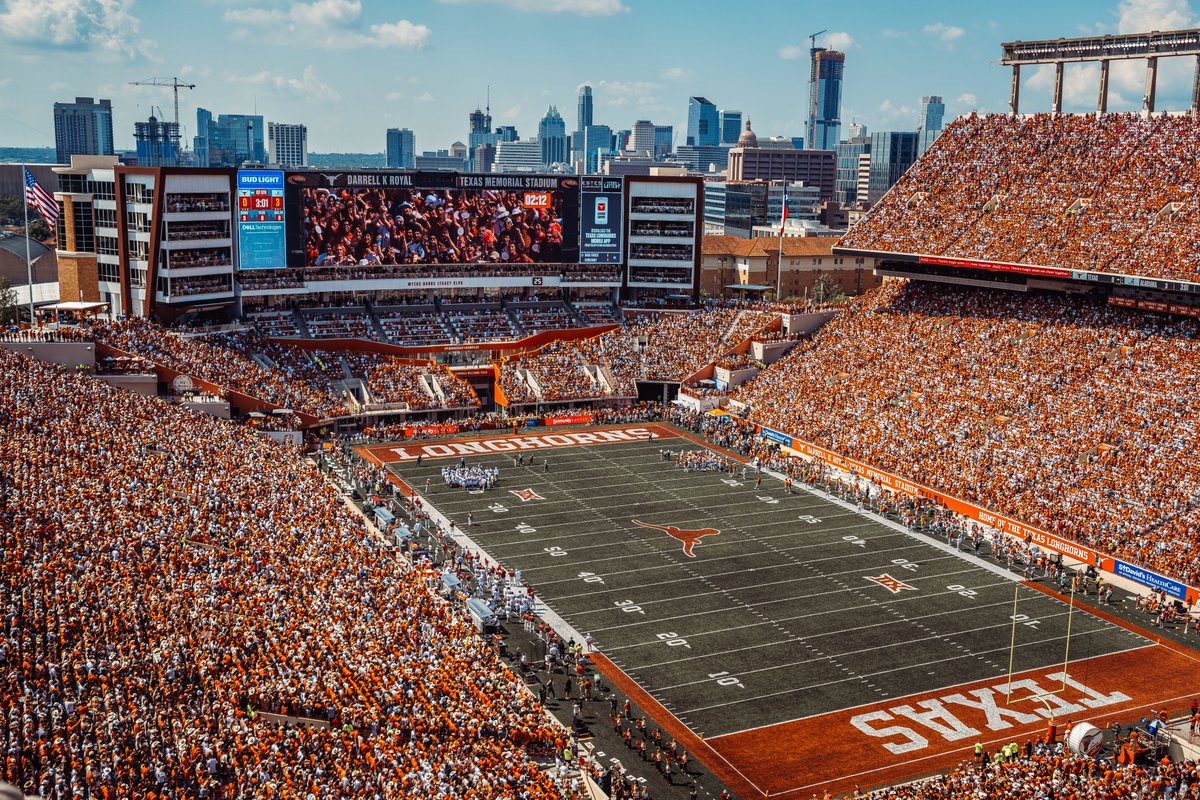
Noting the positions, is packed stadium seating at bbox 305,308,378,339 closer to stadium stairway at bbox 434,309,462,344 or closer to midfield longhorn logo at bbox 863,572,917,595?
stadium stairway at bbox 434,309,462,344

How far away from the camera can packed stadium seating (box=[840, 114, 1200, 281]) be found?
167 feet

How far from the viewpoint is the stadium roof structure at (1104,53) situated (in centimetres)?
5475

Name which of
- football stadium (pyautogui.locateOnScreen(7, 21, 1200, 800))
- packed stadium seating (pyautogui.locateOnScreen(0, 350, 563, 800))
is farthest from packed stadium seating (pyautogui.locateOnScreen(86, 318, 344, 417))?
packed stadium seating (pyautogui.locateOnScreen(0, 350, 563, 800))

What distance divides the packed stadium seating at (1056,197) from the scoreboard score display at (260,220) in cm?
3206

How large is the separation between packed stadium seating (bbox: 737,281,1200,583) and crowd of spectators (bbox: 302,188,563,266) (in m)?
18.1

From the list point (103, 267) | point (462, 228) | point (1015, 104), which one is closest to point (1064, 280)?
point (1015, 104)

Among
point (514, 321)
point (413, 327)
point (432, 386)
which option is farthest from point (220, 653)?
point (514, 321)

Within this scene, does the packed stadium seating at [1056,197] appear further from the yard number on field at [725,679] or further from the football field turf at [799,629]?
the yard number on field at [725,679]

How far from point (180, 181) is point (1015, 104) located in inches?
1830

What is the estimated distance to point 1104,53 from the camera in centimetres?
5828

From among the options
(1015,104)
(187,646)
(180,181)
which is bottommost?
(187,646)

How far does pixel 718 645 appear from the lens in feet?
102

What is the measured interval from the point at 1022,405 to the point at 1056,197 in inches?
577

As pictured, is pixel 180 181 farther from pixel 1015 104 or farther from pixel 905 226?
pixel 1015 104
